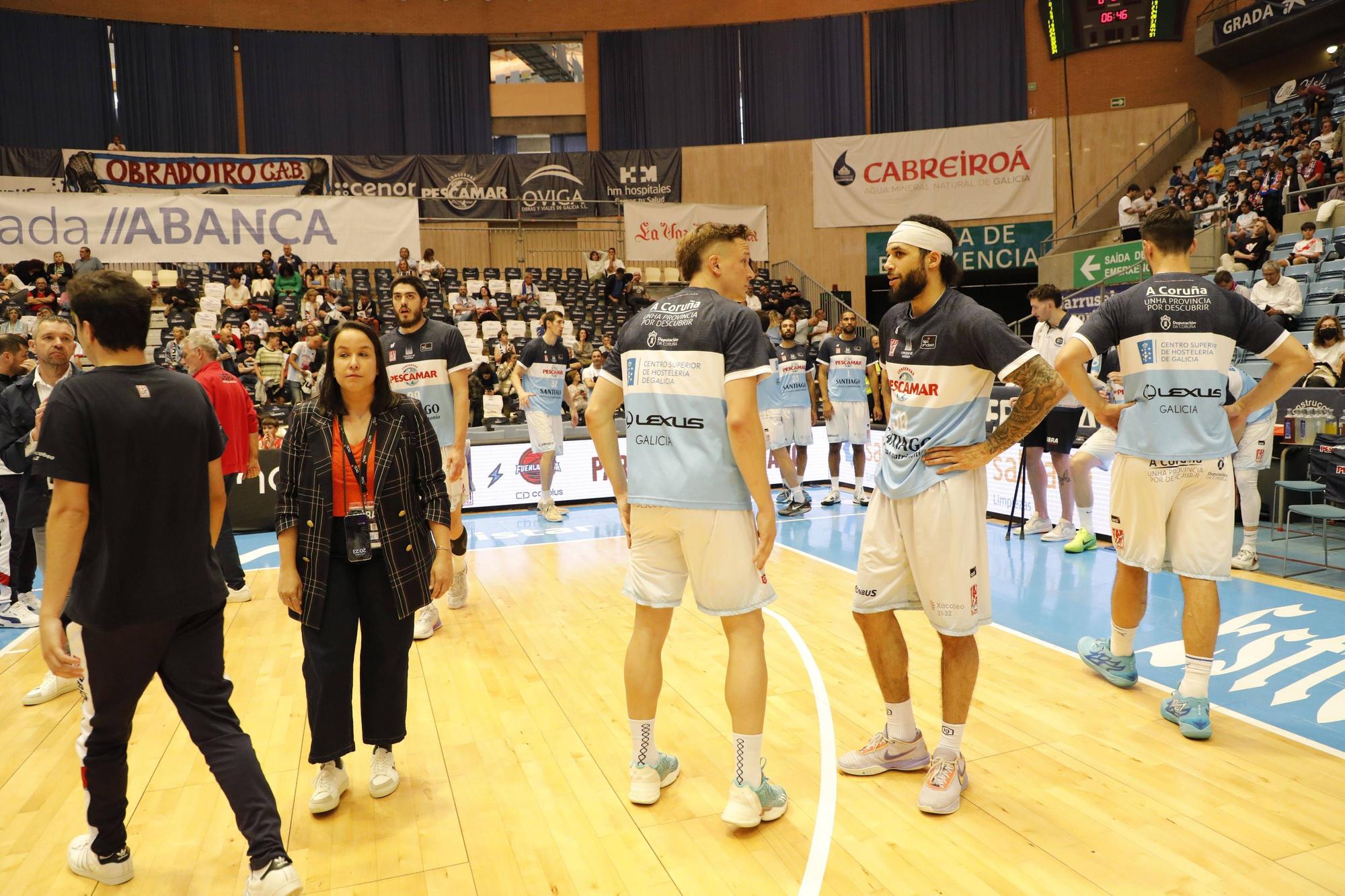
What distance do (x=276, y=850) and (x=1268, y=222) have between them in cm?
1657

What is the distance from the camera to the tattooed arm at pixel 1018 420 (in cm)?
310

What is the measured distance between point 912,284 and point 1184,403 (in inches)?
61.1

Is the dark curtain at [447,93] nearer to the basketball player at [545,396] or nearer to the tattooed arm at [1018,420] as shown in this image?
the basketball player at [545,396]

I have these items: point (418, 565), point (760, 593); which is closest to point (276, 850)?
point (418, 565)

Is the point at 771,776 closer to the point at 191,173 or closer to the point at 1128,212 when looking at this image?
the point at 1128,212

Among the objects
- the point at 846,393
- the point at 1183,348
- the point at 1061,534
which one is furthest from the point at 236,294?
the point at 1183,348

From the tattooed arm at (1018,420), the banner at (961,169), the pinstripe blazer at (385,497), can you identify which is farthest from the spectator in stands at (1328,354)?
the banner at (961,169)

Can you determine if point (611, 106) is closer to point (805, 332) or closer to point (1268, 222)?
point (805, 332)

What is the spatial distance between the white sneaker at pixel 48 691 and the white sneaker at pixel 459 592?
2.24 meters

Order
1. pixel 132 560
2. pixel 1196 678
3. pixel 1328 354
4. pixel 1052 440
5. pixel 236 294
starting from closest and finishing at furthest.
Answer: pixel 132 560, pixel 1196 678, pixel 1052 440, pixel 1328 354, pixel 236 294

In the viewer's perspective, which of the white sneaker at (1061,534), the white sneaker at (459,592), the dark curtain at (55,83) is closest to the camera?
the white sneaker at (459,592)

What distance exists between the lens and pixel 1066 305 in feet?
53.1

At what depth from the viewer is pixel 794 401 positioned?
10.1 metres

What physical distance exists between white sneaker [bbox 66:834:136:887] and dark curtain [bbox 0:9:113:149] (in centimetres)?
2229
